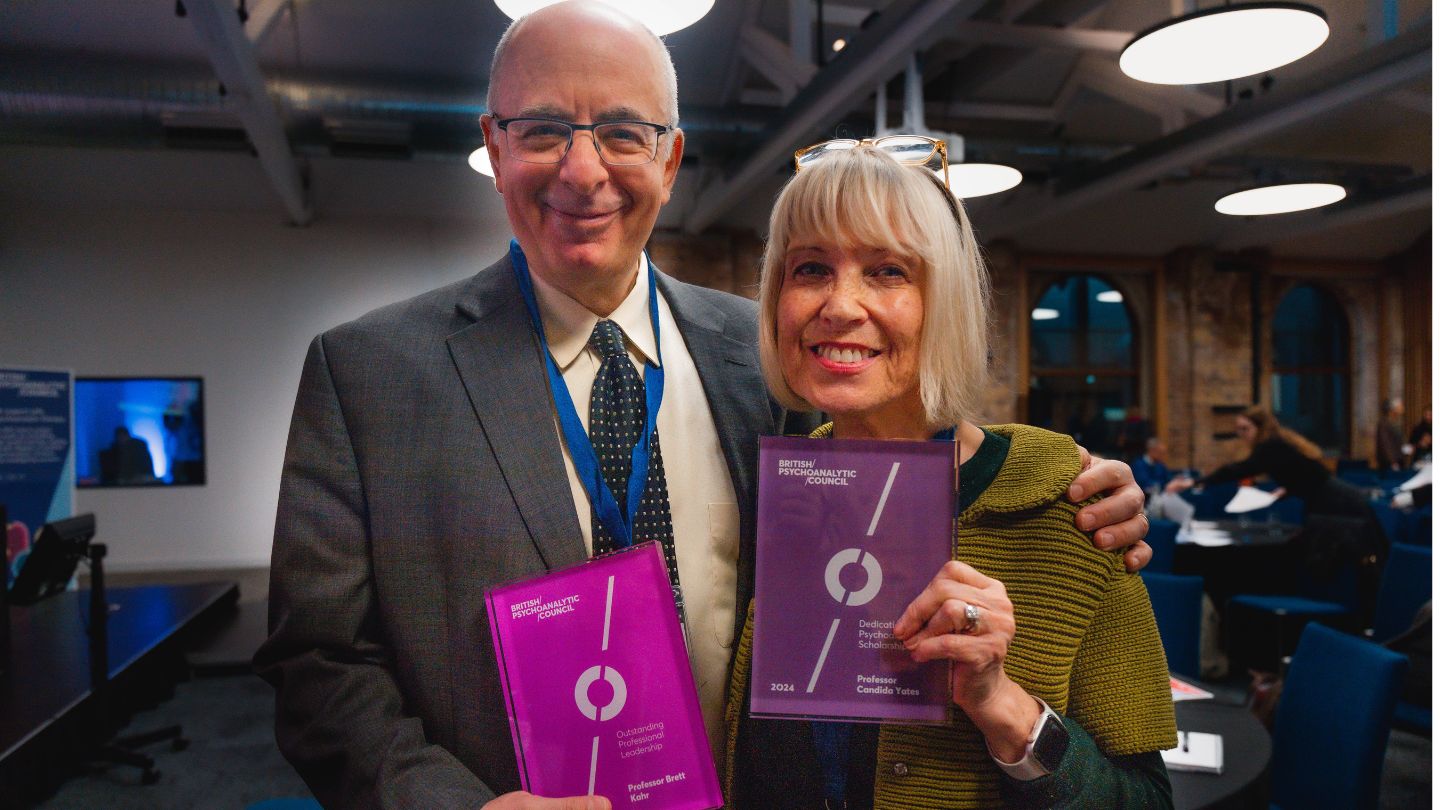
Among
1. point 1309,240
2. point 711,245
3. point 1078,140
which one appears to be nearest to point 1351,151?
point 1309,240

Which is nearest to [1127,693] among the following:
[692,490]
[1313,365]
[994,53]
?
[692,490]

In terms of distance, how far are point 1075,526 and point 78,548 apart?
5.07 meters

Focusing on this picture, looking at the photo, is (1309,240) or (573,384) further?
(1309,240)

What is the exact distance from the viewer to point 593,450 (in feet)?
3.97

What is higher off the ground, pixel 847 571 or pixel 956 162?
pixel 956 162

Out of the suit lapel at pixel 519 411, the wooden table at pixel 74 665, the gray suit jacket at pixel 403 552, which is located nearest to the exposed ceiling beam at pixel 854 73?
the suit lapel at pixel 519 411

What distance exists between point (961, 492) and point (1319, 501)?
6.30 meters

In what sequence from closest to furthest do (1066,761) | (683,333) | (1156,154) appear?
(1066,761)
(683,333)
(1156,154)

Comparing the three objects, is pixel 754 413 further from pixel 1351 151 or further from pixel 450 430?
pixel 1351 151

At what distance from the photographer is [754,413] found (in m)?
1.34

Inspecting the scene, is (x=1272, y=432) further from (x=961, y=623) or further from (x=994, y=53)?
(x=961, y=623)

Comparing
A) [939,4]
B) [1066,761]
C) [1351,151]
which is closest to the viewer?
[1066,761]

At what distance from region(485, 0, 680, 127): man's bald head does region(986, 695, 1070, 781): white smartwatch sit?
93 centimetres

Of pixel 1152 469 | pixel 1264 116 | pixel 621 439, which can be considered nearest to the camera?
pixel 621 439
